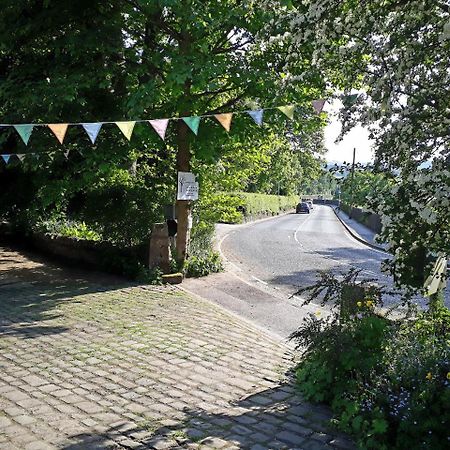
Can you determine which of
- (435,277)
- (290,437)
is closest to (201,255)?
(435,277)

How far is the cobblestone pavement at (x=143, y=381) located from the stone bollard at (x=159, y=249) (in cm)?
250

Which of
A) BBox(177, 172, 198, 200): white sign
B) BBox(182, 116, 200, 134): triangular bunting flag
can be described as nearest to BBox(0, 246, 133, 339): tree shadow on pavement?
BBox(177, 172, 198, 200): white sign

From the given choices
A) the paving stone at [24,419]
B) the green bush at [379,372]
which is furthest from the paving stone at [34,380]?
Answer: the green bush at [379,372]

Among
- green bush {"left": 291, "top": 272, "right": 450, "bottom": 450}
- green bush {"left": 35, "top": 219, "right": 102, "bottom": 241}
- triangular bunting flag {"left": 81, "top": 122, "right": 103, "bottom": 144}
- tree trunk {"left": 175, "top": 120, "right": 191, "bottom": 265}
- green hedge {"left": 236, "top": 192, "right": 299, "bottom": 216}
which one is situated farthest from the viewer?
green hedge {"left": 236, "top": 192, "right": 299, "bottom": 216}

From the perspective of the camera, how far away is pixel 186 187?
11734 millimetres

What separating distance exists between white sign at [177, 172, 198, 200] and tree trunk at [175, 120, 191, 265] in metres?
0.41

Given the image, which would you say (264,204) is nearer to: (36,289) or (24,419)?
(36,289)

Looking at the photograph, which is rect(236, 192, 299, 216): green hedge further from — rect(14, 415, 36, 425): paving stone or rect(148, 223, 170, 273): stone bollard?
rect(14, 415, 36, 425): paving stone

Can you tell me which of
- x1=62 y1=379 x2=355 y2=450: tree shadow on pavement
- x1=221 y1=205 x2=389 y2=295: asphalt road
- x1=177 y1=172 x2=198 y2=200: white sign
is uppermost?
x1=177 y1=172 x2=198 y2=200: white sign

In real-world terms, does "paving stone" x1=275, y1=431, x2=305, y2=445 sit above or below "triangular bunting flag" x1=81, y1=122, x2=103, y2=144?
below

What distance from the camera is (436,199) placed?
4391 mm

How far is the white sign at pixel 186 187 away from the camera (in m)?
11.7

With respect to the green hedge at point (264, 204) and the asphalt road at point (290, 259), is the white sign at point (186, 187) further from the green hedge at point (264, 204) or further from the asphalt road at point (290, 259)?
the green hedge at point (264, 204)

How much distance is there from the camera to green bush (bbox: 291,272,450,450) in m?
3.84
